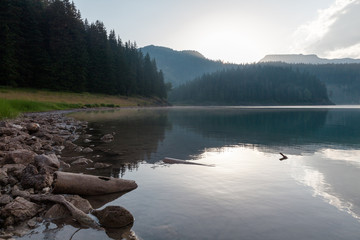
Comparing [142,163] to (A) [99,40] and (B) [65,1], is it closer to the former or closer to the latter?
(B) [65,1]

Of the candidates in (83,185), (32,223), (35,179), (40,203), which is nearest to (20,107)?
(35,179)

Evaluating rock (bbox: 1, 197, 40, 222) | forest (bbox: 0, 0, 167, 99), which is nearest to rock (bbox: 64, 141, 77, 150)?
rock (bbox: 1, 197, 40, 222)

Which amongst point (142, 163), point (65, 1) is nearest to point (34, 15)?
point (65, 1)

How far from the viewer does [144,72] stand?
116625 millimetres

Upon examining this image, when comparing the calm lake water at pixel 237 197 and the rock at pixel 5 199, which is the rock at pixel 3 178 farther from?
the calm lake water at pixel 237 197

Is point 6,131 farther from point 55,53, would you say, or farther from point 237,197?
point 55,53

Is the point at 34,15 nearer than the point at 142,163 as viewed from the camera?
No

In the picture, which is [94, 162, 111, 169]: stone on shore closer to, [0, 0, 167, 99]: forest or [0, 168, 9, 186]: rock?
[0, 168, 9, 186]: rock

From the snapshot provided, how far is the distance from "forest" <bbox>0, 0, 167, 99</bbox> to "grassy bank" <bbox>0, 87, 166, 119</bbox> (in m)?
4.68

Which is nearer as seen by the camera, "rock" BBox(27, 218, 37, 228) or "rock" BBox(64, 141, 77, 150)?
"rock" BBox(27, 218, 37, 228)

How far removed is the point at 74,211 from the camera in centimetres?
547

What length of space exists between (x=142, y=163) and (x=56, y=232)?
6133 mm

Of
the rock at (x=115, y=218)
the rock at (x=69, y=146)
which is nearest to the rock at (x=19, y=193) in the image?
the rock at (x=115, y=218)

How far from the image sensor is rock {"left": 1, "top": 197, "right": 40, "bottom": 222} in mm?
5117
